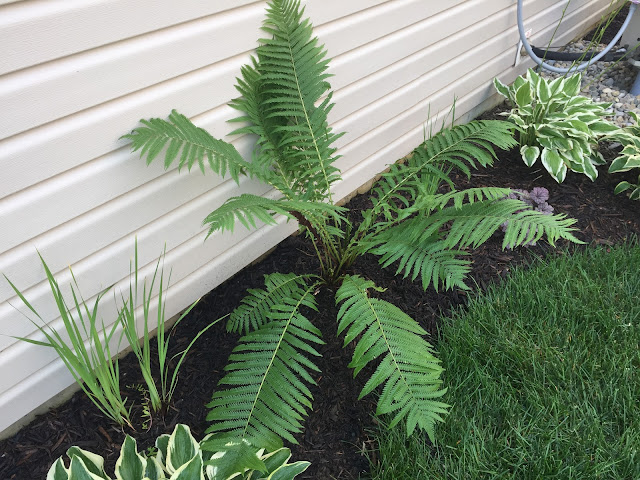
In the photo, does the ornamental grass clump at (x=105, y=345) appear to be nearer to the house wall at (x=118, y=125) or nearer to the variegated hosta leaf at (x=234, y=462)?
the house wall at (x=118, y=125)

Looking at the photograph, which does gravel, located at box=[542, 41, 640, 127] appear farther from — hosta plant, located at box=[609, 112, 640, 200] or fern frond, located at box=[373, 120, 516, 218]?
fern frond, located at box=[373, 120, 516, 218]

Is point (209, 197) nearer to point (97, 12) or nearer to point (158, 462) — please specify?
point (97, 12)

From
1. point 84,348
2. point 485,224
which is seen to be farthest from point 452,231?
point 84,348

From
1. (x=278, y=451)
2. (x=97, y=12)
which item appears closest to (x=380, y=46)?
(x=97, y=12)

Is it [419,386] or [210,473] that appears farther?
[419,386]

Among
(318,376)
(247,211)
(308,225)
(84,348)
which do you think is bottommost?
(318,376)

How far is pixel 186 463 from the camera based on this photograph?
122 centimetres

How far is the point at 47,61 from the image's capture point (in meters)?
1.20

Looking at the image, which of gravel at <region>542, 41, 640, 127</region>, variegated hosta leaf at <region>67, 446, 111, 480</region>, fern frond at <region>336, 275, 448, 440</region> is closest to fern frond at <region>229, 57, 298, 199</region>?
fern frond at <region>336, 275, 448, 440</region>

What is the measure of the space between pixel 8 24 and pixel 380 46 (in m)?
1.50

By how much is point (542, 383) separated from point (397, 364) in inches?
23.5

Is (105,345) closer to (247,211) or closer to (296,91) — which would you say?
(247,211)

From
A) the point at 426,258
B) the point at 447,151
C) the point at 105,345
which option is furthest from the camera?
the point at 447,151

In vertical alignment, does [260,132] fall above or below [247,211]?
Answer: above
